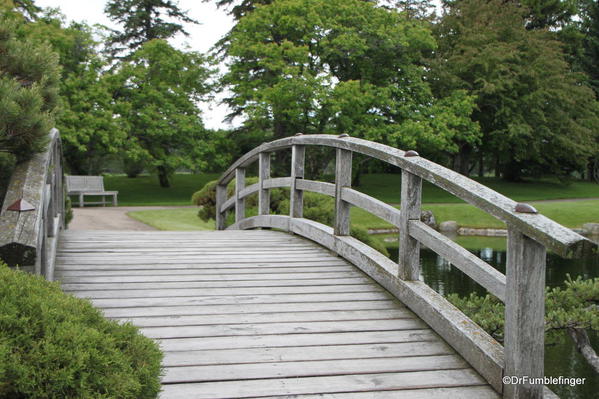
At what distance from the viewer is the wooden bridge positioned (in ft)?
8.56

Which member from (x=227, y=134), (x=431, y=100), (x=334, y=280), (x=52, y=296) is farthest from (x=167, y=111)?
(x=52, y=296)

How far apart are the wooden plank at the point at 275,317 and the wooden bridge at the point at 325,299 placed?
1cm

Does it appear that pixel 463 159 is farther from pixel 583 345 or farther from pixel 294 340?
pixel 294 340

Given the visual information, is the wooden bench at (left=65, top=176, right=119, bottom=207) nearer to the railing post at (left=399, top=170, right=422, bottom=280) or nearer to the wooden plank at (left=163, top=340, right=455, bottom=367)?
the railing post at (left=399, top=170, right=422, bottom=280)

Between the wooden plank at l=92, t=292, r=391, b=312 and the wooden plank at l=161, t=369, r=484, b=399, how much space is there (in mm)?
1051

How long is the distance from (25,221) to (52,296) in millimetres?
791

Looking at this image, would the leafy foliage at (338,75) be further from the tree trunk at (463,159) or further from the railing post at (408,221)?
the railing post at (408,221)

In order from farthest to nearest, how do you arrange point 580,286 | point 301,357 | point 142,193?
point 142,193 < point 580,286 < point 301,357

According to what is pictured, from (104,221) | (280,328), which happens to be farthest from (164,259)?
(104,221)

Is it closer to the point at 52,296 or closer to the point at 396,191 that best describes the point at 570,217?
the point at 396,191

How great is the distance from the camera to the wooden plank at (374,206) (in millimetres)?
3939

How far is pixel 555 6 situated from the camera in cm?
3506

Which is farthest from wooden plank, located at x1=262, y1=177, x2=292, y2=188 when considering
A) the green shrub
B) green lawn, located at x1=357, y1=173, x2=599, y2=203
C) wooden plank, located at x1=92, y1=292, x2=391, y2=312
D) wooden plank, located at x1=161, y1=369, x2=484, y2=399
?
green lawn, located at x1=357, y1=173, x2=599, y2=203

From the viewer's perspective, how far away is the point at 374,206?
14.1ft
